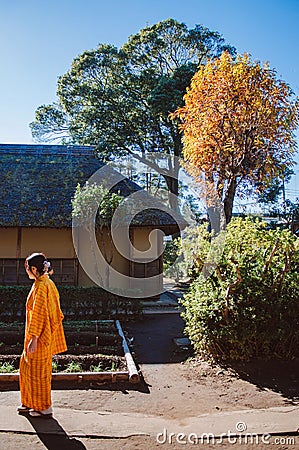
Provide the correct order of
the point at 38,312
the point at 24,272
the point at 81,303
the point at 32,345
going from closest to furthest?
the point at 32,345 → the point at 38,312 → the point at 81,303 → the point at 24,272

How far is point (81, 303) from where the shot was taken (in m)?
10.9

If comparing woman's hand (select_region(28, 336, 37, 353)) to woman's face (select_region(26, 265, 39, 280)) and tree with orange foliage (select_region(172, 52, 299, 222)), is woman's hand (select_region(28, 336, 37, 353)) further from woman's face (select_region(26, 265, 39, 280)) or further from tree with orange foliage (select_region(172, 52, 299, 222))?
tree with orange foliage (select_region(172, 52, 299, 222))

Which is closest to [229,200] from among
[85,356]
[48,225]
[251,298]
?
[251,298]

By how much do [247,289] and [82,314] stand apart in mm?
5725

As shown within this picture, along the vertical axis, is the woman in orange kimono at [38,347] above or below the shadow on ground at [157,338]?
above

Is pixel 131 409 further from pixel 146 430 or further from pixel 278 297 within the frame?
pixel 278 297

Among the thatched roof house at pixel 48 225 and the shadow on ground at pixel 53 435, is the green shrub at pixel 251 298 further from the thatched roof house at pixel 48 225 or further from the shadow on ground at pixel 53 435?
the thatched roof house at pixel 48 225

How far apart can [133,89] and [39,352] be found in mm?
19658

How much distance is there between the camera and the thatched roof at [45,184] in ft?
40.0

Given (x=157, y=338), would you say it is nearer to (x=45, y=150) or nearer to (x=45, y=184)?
(x=45, y=184)

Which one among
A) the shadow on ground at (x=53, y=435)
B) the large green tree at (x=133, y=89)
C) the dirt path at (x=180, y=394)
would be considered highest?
the large green tree at (x=133, y=89)

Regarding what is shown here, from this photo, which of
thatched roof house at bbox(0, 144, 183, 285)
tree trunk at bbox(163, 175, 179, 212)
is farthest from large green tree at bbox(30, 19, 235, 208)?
thatched roof house at bbox(0, 144, 183, 285)

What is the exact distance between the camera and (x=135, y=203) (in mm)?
12773

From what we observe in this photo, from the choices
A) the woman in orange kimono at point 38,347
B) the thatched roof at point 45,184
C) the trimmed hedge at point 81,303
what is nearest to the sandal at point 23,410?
the woman in orange kimono at point 38,347
